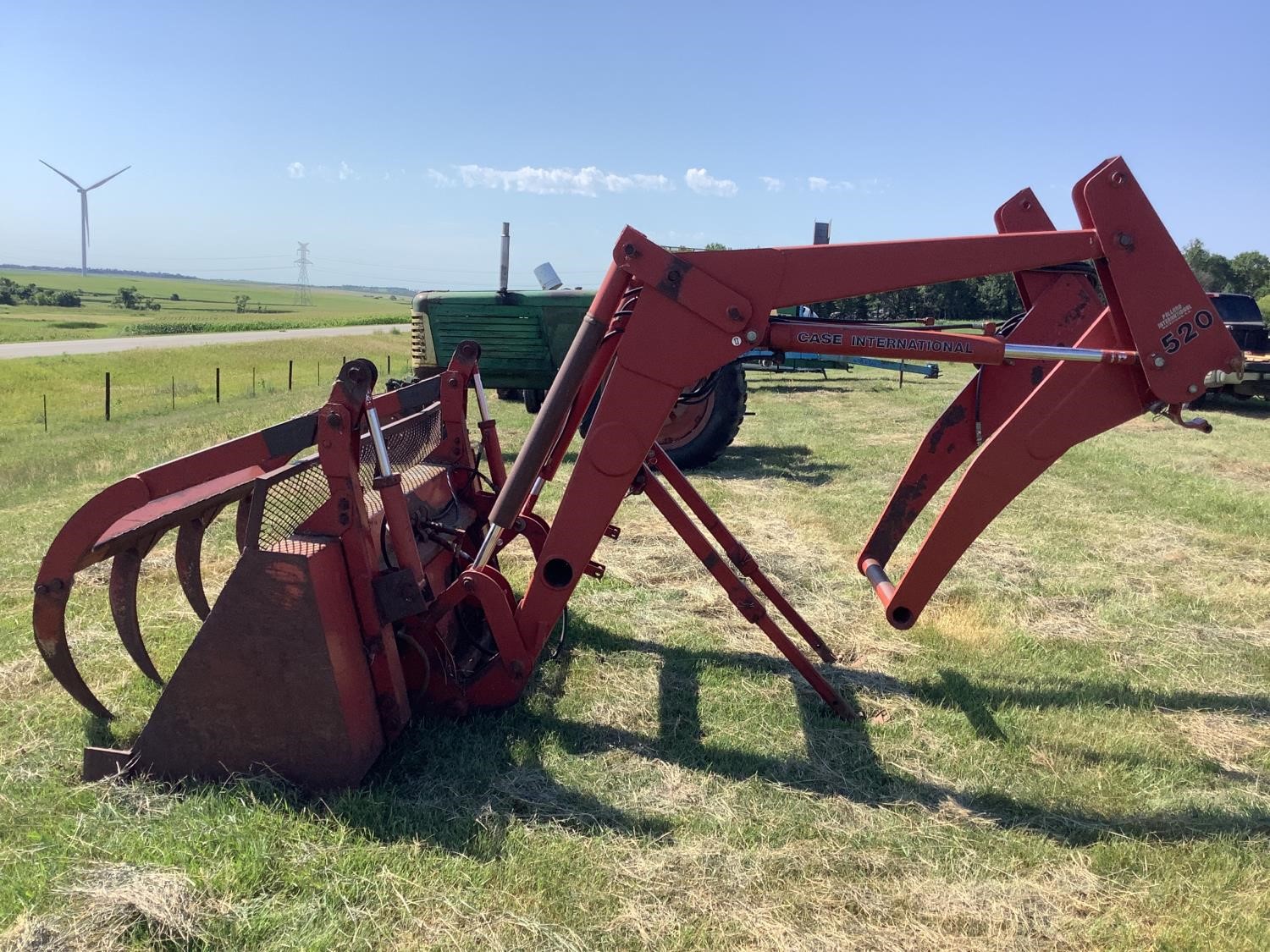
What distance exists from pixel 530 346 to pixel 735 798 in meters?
7.89

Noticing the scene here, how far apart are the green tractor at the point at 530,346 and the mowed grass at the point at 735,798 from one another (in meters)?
4.00

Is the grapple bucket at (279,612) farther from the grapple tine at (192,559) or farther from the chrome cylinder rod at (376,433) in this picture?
the grapple tine at (192,559)

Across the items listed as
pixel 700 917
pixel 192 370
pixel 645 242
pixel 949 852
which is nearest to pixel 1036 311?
pixel 645 242

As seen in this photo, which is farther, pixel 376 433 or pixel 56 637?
pixel 56 637

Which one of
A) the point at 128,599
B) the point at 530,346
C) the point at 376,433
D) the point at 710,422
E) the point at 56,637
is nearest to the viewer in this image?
the point at 376,433

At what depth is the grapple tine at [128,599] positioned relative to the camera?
366 cm

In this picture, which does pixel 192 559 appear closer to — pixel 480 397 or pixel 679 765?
pixel 480 397

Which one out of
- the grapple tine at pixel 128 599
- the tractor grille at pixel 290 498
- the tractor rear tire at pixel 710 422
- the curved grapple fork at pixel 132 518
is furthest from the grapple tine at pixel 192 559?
the tractor rear tire at pixel 710 422

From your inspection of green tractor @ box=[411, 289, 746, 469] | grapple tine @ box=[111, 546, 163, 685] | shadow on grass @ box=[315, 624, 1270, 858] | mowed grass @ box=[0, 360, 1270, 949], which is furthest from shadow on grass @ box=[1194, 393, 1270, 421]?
grapple tine @ box=[111, 546, 163, 685]

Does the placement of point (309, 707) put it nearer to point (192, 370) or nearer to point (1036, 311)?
point (1036, 311)

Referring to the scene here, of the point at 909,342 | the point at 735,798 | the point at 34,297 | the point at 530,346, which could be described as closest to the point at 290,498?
the point at 735,798

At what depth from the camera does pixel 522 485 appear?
3.52 meters

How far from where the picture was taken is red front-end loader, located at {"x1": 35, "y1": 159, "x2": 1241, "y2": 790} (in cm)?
322

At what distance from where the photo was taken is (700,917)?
2.72 m
